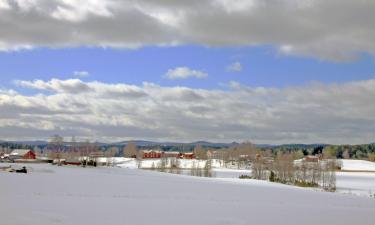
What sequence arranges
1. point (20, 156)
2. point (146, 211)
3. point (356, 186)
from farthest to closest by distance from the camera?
point (20, 156)
point (356, 186)
point (146, 211)

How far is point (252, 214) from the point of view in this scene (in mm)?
27844

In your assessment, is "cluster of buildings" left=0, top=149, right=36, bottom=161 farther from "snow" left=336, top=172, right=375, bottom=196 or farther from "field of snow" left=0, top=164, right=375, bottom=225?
"field of snow" left=0, top=164, right=375, bottom=225

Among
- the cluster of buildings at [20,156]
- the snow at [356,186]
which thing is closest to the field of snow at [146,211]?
the snow at [356,186]

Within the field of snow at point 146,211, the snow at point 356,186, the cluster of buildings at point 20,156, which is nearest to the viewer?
the field of snow at point 146,211

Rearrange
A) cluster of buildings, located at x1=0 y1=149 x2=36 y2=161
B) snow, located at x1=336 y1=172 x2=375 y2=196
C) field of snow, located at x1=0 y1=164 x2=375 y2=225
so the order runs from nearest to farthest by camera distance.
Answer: field of snow, located at x1=0 y1=164 x2=375 y2=225 < snow, located at x1=336 y1=172 x2=375 y2=196 < cluster of buildings, located at x1=0 y1=149 x2=36 y2=161

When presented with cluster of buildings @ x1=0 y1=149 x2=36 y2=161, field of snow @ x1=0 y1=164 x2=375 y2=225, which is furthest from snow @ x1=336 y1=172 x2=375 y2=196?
cluster of buildings @ x1=0 y1=149 x2=36 y2=161

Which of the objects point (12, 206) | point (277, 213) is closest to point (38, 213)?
point (12, 206)

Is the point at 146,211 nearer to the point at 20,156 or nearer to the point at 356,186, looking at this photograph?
the point at 356,186

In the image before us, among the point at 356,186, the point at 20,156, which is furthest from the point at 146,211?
the point at 20,156

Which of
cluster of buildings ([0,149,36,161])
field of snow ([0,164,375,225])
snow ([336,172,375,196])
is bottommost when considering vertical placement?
snow ([336,172,375,196])

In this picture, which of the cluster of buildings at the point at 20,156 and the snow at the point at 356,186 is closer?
→ the snow at the point at 356,186

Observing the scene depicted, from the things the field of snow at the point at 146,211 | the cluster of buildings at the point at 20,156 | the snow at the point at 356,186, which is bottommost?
the snow at the point at 356,186

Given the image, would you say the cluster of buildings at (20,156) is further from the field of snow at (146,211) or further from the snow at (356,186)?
the field of snow at (146,211)

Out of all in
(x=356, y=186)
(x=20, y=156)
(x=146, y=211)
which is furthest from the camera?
(x=20, y=156)
